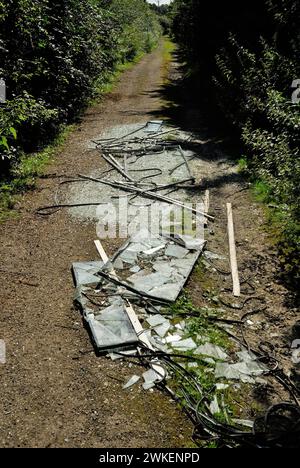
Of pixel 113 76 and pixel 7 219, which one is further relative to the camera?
pixel 113 76

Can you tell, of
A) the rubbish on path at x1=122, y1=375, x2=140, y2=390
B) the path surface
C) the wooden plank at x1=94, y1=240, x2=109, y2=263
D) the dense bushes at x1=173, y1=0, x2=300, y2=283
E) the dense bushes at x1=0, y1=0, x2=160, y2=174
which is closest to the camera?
the path surface

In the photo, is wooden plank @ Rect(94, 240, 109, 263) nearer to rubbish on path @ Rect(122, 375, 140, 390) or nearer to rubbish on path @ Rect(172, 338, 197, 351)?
rubbish on path @ Rect(172, 338, 197, 351)

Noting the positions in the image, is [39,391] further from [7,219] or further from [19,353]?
[7,219]

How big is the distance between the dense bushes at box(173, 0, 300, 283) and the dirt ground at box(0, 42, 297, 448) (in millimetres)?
784

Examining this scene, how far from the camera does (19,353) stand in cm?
452

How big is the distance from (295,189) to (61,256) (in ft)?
13.0

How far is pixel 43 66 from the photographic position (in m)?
11.1

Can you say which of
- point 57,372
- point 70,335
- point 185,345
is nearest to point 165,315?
point 185,345

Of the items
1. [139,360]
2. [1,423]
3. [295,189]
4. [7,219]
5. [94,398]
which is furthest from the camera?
[7,219]

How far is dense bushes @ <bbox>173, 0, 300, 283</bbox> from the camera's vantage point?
654 cm

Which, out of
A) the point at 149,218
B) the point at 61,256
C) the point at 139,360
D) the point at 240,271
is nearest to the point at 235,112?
the point at 149,218


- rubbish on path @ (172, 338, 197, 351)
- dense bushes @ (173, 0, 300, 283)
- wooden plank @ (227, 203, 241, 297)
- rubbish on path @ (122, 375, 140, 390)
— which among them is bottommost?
rubbish on path @ (122, 375, 140, 390)

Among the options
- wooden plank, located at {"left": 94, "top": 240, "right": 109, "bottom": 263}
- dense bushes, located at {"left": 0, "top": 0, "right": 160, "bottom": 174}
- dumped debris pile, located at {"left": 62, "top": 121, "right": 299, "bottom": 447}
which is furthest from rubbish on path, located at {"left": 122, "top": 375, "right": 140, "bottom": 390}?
dense bushes, located at {"left": 0, "top": 0, "right": 160, "bottom": 174}
